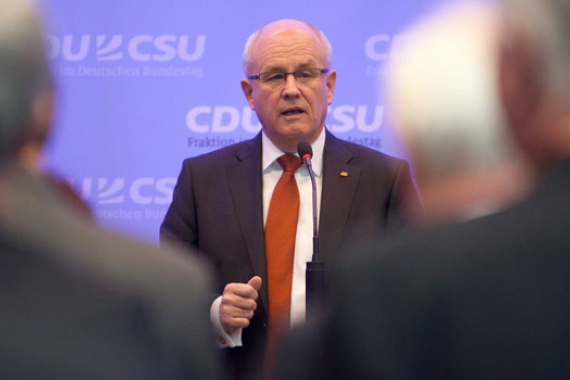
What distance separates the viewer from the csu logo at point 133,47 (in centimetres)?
504

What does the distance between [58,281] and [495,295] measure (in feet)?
1.78

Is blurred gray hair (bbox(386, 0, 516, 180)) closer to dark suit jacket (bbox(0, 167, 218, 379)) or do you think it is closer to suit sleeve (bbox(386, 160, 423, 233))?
dark suit jacket (bbox(0, 167, 218, 379))

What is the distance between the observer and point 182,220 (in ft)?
11.2

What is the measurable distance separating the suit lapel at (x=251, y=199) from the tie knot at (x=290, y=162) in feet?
0.32

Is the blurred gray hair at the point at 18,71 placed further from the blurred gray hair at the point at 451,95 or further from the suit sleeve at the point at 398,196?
the suit sleeve at the point at 398,196

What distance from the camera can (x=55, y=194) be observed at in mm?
1112

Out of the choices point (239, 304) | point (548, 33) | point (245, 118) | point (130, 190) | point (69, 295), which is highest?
point (245, 118)

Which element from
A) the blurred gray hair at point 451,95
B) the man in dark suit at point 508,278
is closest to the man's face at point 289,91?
the blurred gray hair at point 451,95

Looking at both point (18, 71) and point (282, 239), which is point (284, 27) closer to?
point (282, 239)

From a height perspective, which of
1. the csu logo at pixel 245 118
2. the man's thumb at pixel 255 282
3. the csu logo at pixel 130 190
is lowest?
the man's thumb at pixel 255 282

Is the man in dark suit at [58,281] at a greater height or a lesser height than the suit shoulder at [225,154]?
lesser

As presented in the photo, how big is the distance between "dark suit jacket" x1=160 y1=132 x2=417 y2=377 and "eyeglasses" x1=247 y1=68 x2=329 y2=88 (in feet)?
0.88

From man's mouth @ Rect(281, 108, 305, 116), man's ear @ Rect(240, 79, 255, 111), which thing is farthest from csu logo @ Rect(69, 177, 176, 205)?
man's mouth @ Rect(281, 108, 305, 116)

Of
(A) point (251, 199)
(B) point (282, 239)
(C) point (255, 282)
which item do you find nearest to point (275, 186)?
(A) point (251, 199)
